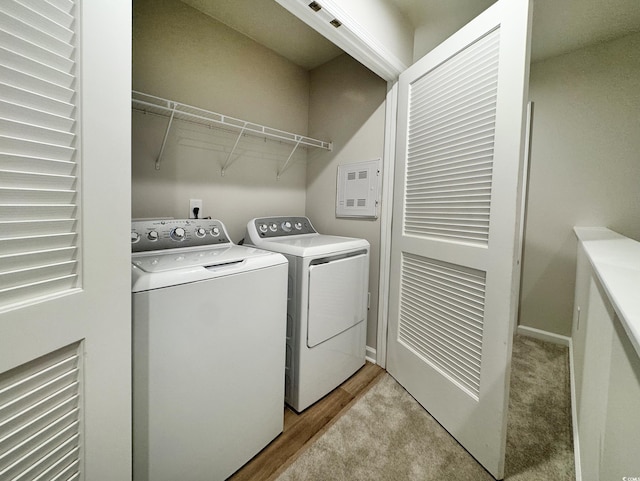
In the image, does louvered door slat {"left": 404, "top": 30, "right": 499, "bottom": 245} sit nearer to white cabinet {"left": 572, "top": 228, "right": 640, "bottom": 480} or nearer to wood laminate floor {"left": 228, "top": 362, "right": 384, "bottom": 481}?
white cabinet {"left": 572, "top": 228, "right": 640, "bottom": 480}

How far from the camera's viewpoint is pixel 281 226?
2029 millimetres

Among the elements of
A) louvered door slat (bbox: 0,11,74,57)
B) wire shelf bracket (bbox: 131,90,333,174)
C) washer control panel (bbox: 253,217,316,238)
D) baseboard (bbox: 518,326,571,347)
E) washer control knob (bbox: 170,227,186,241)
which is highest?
wire shelf bracket (bbox: 131,90,333,174)

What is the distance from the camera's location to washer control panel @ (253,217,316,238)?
1.89 m

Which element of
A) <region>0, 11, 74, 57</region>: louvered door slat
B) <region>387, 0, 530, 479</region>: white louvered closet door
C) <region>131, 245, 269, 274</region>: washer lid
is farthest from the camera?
<region>387, 0, 530, 479</region>: white louvered closet door

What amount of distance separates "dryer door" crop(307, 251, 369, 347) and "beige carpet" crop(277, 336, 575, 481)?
485mm

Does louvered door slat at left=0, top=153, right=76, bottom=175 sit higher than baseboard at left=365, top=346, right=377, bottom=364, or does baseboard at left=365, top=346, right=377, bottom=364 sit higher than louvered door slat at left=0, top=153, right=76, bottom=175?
louvered door slat at left=0, top=153, right=76, bottom=175

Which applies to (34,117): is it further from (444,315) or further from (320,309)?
(444,315)

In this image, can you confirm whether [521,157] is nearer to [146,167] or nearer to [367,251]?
[367,251]

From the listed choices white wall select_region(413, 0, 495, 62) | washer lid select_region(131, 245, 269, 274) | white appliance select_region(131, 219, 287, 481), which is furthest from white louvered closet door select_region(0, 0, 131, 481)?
white wall select_region(413, 0, 495, 62)

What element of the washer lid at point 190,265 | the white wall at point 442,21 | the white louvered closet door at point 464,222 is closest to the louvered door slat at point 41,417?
the washer lid at point 190,265

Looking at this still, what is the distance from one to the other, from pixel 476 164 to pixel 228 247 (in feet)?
4.44

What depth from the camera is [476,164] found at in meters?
1.31

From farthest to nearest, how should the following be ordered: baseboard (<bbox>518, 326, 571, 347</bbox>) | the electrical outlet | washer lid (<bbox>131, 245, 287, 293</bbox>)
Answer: baseboard (<bbox>518, 326, 571, 347</bbox>), the electrical outlet, washer lid (<bbox>131, 245, 287, 293</bbox>)

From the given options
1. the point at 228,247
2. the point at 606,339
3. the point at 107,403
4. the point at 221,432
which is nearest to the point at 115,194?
the point at 107,403
